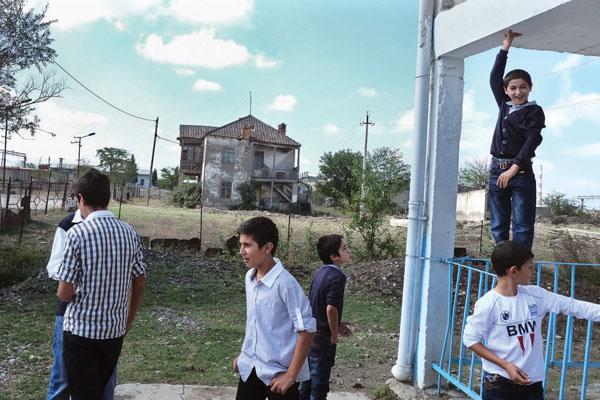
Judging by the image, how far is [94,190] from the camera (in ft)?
9.70

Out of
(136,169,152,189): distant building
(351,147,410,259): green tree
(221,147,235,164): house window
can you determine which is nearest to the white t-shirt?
(351,147,410,259): green tree

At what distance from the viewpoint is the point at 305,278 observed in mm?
10375

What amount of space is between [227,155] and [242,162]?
4.88 feet

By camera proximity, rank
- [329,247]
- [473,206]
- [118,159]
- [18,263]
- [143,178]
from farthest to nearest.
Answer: [143,178], [118,159], [473,206], [18,263], [329,247]

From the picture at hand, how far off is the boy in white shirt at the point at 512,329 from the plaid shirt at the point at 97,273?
1.88 metres

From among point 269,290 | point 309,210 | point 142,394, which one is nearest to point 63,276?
point 269,290

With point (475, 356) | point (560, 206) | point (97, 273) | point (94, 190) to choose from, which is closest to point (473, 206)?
point (560, 206)

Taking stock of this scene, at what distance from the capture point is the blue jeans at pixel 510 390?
254 centimetres

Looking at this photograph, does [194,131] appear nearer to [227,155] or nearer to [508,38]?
[227,155]

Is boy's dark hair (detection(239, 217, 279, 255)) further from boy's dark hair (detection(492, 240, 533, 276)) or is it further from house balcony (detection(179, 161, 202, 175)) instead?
house balcony (detection(179, 161, 202, 175))

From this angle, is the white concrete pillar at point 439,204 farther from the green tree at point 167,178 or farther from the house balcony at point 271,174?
the green tree at point 167,178

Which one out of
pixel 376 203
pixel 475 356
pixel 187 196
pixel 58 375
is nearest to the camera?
pixel 58 375

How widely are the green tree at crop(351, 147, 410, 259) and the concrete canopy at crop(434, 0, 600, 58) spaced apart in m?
6.70

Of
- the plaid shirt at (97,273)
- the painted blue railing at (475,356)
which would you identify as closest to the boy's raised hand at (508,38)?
the painted blue railing at (475,356)
